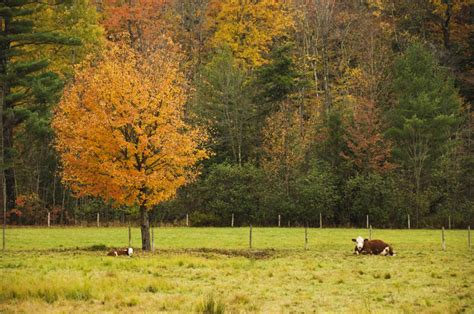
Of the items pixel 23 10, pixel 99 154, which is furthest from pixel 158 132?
pixel 23 10

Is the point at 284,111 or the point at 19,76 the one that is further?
the point at 284,111

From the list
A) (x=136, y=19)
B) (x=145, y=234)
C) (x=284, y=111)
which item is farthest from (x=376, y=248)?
(x=136, y=19)

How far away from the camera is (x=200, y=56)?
6681 cm

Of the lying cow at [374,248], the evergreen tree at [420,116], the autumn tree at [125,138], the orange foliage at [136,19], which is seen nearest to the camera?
the lying cow at [374,248]

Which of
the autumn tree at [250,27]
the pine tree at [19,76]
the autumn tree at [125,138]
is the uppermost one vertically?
the autumn tree at [250,27]

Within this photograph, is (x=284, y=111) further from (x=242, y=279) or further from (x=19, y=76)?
(x=242, y=279)

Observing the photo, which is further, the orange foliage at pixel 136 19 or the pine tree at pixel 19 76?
the orange foliage at pixel 136 19

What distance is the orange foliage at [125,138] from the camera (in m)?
30.3

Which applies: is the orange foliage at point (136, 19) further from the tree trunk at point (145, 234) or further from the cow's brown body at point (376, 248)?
the cow's brown body at point (376, 248)

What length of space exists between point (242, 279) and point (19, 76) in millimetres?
36292

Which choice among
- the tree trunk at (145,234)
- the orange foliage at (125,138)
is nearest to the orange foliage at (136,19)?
the orange foliage at (125,138)

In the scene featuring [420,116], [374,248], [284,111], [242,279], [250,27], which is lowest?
[242,279]

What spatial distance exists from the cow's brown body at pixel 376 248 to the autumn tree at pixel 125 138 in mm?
9232

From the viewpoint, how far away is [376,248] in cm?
3044
